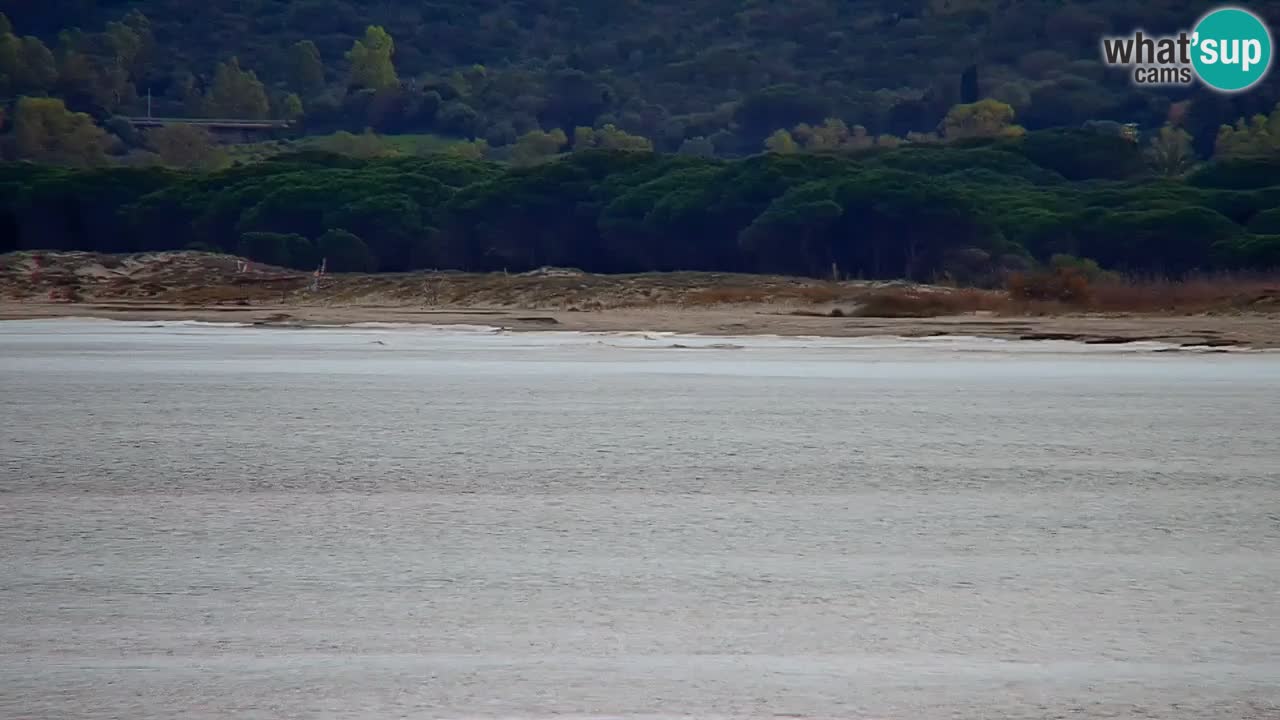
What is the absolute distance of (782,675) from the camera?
6246 mm

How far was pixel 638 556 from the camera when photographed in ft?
28.0

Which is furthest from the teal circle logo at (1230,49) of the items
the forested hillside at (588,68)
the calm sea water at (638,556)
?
the calm sea water at (638,556)

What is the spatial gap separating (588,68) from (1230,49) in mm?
80206

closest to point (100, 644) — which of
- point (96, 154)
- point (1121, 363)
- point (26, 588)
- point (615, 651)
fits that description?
point (26, 588)

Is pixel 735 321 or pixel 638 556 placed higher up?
pixel 638 556

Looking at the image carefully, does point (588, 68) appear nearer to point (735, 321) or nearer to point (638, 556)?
point (735, 321)

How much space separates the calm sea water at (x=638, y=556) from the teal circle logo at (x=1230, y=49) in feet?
203

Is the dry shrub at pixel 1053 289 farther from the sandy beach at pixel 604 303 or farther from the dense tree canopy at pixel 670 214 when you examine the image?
the dense tree canopy at pixel 670 214

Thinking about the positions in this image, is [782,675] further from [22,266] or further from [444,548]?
[22,266]

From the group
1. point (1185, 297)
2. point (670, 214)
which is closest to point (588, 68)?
point (670, 214)

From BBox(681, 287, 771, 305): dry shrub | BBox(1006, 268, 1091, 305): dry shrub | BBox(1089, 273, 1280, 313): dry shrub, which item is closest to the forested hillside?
BBox(681, 287, 771, 305): dry shrub

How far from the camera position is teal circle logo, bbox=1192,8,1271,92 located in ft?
248

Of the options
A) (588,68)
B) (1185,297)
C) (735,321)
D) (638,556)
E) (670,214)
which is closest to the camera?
(638,556)

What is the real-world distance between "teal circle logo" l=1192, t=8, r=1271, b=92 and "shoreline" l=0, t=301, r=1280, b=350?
41.0m
